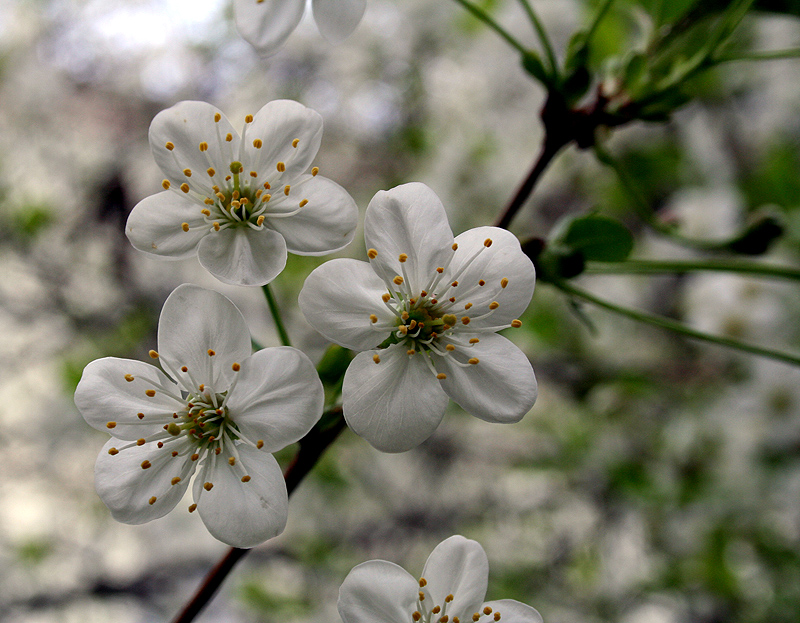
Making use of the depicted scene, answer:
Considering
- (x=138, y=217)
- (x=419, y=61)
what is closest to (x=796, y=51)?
(x=138, y=217)

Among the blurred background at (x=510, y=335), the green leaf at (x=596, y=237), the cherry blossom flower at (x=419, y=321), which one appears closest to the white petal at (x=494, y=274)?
the cherry blossom flower at (x=419, y=321)

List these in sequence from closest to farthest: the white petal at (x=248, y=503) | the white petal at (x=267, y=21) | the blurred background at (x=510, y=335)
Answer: the white petal at (x=248, y=503) → the white petal at (x=267, y=21) → the blurred background at (x=510, y=335)

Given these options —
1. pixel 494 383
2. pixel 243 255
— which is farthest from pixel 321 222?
pixel 494 383

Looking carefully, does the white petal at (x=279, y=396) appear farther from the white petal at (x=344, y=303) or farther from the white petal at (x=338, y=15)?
the white petal at (x=338, y=15)

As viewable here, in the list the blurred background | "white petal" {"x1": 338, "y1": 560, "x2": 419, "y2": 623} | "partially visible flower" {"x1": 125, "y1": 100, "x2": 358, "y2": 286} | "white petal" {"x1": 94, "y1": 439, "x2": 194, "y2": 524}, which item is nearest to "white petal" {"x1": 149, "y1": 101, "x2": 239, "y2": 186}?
"partially visible flower" {"x1": 125, "y1": 100, "x2": 358, "y2": 286}

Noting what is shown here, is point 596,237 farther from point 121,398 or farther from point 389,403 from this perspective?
point 121,398

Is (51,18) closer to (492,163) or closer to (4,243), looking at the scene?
(4,243)
